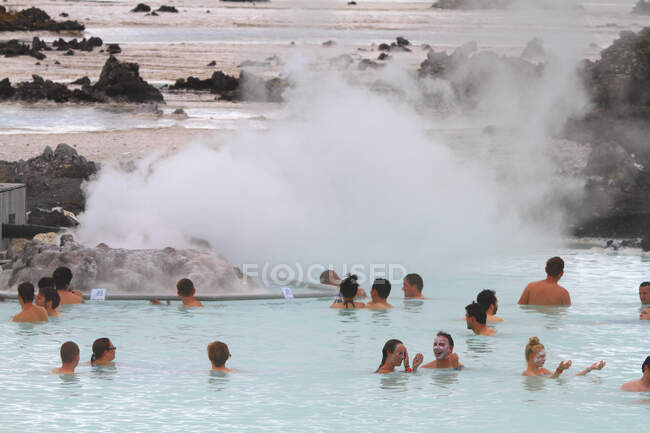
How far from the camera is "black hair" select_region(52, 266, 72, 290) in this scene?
1316 cm

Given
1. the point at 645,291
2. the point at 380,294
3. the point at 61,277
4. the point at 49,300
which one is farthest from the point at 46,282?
the point at 645,291

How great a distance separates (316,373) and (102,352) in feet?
6.20

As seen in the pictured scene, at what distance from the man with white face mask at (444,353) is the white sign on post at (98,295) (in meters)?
4.83

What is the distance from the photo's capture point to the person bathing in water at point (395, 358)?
973 centimetres

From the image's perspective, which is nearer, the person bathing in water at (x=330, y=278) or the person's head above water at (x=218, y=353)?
the person's head above water at (x=218, y=353)

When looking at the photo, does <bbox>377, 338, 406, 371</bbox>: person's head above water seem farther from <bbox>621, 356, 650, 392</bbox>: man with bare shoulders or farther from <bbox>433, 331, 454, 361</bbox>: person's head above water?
<bbox>621, 356, 650, 392</bbox>: man with bare shoulders

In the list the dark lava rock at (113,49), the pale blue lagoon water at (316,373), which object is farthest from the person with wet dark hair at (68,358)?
the dark lava rock at (113,49)

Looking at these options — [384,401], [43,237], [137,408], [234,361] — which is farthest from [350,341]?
[43,237]

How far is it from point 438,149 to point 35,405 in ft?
47.3

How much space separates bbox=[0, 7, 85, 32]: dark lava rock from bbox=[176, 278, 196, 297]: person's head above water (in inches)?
2439

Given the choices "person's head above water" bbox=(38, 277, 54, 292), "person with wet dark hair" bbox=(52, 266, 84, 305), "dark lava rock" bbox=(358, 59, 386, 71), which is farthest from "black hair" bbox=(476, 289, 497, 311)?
"dark lava rock" bbox=(358, 59, 386, 71)

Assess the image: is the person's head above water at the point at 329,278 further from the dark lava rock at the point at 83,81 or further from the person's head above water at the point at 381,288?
the dark lava rock at the point at 83,81

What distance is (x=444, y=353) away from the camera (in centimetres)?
990

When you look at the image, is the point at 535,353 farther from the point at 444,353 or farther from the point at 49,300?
the point at 49,300
